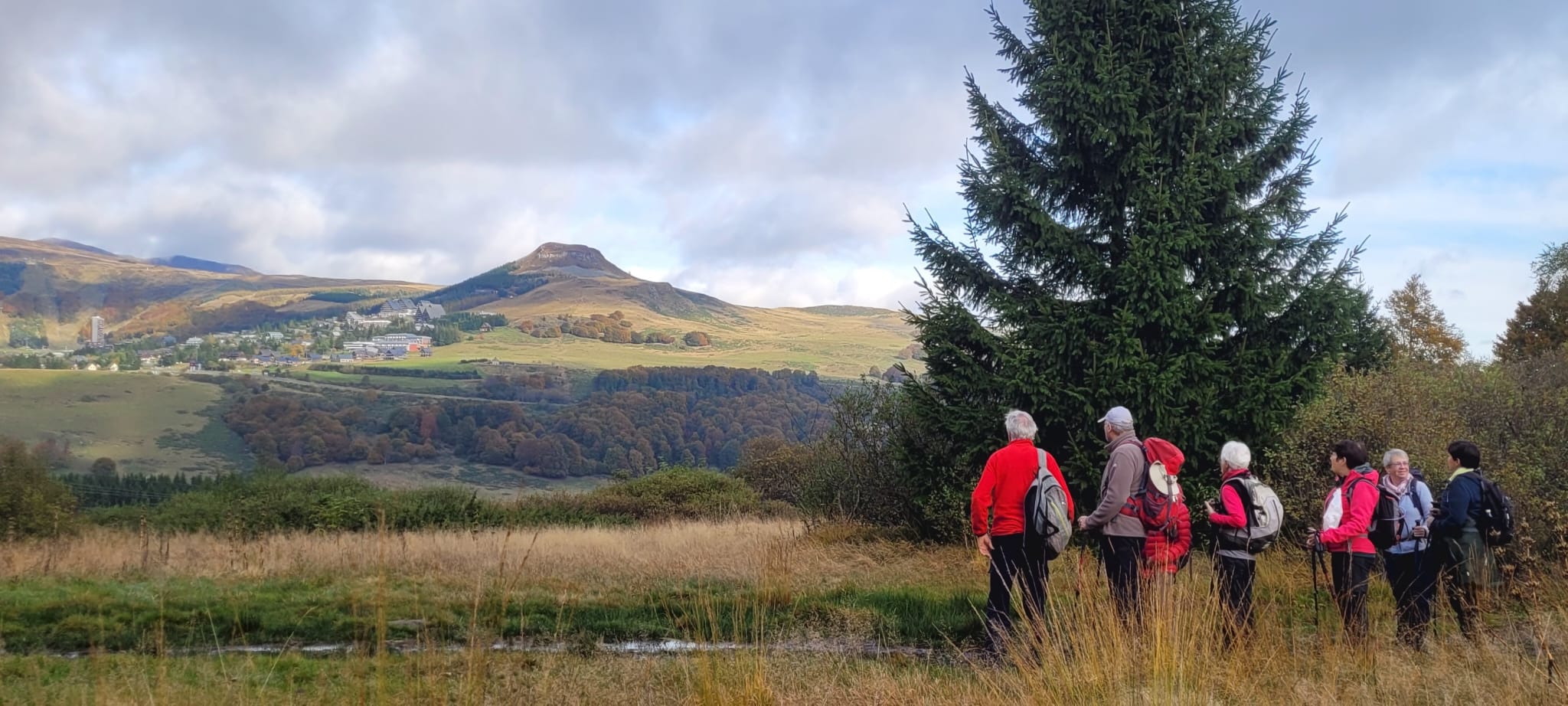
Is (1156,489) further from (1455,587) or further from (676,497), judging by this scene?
(676,497)

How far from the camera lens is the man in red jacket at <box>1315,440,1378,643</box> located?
7105mm

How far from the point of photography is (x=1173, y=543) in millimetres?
6961

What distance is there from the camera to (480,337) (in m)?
121

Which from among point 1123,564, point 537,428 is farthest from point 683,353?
point 1123,564

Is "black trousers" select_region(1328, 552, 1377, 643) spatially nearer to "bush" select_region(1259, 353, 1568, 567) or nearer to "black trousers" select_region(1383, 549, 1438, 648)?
"black trousers" select_region(1383, 549, 1438, 648)

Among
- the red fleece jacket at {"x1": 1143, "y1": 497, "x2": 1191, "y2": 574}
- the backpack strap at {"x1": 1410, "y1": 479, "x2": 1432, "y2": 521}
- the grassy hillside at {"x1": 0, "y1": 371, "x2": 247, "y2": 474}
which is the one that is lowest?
the grassy hillside at {"x1": 0, "y1": 371, "x2": 247, "y2": 474}

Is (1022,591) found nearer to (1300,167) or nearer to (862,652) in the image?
(862,652)

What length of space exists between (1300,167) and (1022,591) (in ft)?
30.1

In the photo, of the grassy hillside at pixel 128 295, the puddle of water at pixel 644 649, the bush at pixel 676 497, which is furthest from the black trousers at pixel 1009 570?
the grassy hillside at pixel 128 295

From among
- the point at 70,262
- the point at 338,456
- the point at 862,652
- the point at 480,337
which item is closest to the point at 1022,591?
the point at 862,652

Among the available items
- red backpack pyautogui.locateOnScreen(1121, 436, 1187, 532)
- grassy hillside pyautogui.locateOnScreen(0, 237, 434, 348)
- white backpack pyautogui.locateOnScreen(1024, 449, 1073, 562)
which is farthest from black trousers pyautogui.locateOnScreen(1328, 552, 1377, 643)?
grassy hillside pyautogui.locateOnScreen(0, 237, 434, 348)

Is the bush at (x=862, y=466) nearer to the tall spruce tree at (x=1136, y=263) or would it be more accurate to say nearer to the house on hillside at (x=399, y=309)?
the tall spruce tree at (x=1136, y=263)

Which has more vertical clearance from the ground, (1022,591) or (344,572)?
(1022,591)

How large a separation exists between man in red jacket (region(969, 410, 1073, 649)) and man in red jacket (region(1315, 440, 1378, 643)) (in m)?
1.92
